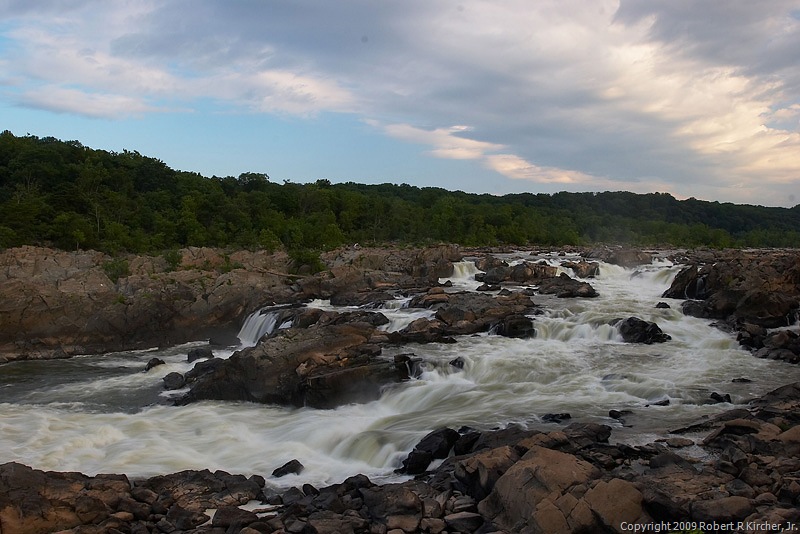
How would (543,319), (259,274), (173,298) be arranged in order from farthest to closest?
1. (259,274)
2. (173,298)
3. (543,319)

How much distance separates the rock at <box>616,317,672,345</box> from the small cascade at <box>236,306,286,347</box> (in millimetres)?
14704

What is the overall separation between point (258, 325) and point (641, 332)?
16913 mm

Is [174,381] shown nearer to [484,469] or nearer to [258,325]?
[258,325]

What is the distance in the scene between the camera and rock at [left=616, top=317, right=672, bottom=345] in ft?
71.4

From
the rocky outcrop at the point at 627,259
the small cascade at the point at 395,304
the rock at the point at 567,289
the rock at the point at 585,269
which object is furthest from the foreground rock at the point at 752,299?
the small cascade at the point at 395,304

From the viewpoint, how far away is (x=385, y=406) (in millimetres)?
16484

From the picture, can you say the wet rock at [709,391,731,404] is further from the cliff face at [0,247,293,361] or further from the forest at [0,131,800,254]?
the forest at [0,131,800,254]

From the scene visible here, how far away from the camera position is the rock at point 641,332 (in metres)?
21.8

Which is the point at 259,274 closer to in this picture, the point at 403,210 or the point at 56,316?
the point at 56,316

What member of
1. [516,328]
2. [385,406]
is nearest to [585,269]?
[516,328]

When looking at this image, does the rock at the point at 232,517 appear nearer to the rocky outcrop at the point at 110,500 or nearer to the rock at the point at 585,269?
the rocky outcrop at the point at 110,500

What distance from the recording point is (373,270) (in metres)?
38.9

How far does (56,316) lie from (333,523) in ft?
74.2

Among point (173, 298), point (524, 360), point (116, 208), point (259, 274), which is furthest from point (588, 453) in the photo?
point (116, 208)
